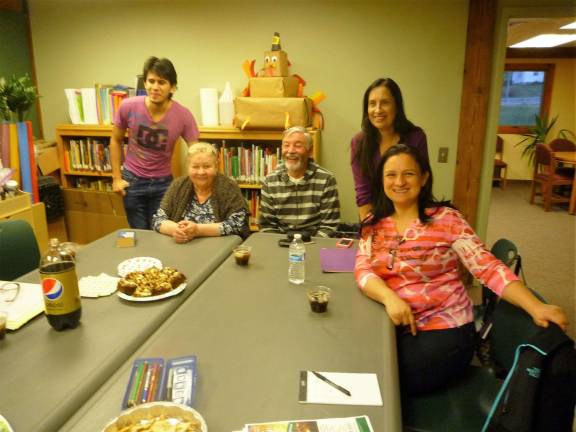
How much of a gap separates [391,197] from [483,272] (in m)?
0.43

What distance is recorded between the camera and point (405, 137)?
2.37 meters

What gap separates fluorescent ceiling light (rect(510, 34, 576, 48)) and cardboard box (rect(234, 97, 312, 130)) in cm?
463

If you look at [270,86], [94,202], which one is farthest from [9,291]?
[94,202]

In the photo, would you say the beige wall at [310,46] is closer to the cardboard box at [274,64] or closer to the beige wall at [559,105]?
the cardboard box at [274,64]

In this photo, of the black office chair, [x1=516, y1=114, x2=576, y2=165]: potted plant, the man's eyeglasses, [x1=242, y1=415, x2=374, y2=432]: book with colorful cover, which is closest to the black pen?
[x1=242, y1=415, x2=374, y2=432]: book with colorful cover

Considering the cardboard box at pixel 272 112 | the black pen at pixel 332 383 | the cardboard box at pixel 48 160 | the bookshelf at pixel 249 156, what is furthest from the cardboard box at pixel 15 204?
the black pen at pixel 332 383

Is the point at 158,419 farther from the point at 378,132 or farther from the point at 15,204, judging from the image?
the point at 15,204

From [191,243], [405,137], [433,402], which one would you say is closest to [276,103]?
[405,137]

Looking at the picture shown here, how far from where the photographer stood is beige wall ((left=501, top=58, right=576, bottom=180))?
7637 millimetres

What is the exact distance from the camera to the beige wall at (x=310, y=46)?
11.0 feet

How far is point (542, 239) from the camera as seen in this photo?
4.75 m

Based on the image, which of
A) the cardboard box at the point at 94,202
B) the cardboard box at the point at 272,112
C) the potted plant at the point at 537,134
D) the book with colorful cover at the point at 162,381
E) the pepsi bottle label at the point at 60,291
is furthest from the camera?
the potted plant at the point at 537,134

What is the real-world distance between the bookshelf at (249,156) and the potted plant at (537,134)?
558 cm

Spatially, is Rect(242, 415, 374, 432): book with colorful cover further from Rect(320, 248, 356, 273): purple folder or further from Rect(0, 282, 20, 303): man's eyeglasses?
Rect(0, 282, 20, 303): man's eyeglasses
